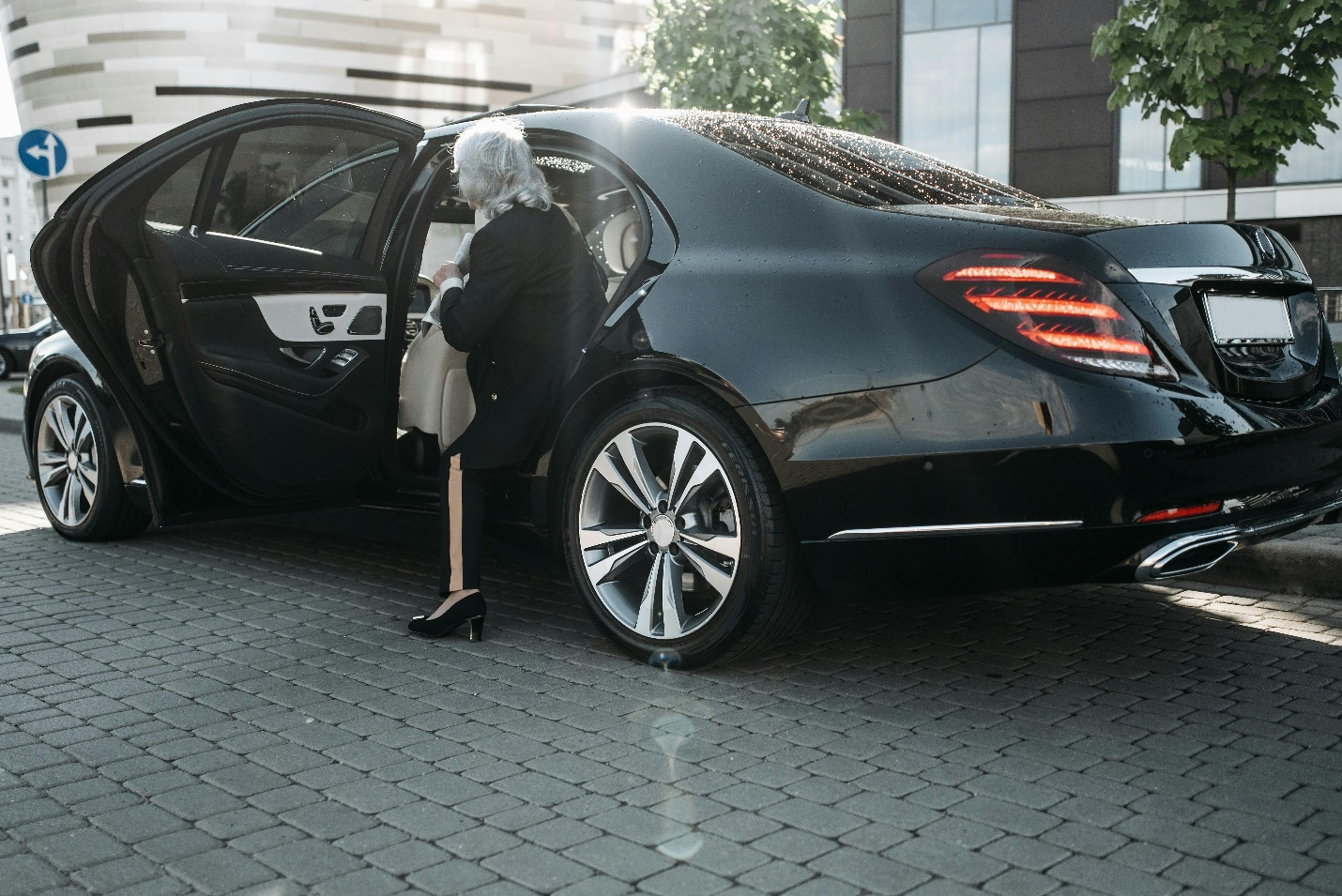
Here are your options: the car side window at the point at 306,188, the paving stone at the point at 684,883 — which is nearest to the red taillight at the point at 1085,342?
the paving stone at the point at 684,883

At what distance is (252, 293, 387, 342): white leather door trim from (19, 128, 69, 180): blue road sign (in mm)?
10500

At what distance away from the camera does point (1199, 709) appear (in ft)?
11.6

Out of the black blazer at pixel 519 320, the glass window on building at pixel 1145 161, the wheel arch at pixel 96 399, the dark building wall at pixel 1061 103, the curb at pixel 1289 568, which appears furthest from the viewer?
the dark building wall at pixel 1061 103

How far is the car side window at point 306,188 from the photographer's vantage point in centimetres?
487

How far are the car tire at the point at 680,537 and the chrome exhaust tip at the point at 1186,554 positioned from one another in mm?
890

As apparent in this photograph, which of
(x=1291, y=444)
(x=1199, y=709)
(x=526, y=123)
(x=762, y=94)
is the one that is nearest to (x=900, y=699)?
(x=1199, y=709)

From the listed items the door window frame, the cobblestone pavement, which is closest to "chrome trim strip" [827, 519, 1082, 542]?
the cobblestone pavement

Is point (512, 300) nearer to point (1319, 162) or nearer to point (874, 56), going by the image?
point (874, 56)

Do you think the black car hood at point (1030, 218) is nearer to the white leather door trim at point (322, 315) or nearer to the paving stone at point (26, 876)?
the white leather door trim at point (322, 315)

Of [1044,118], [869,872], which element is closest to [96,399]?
[869,872]

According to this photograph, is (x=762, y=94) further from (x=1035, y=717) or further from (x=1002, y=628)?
(x=1035, y=717)

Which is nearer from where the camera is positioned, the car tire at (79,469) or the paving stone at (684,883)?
the paving stone at (684,883)

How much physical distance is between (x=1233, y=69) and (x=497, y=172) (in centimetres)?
945

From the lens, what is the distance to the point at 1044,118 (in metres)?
25.0
